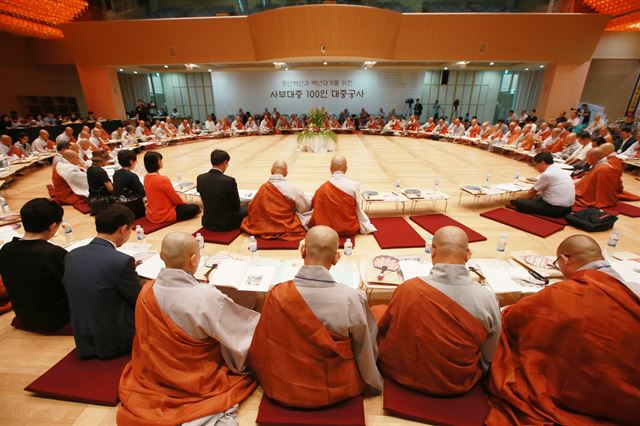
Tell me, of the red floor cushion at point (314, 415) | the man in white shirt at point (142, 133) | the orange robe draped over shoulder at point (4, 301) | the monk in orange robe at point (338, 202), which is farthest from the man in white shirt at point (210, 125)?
the red floor cushion at point (314, 415)

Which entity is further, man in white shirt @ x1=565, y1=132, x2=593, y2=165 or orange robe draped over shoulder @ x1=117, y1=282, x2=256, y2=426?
man in white shirt @ x1=565, y1=132, x2=593, y2=165

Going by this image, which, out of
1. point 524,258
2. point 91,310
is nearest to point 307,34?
point 524,258

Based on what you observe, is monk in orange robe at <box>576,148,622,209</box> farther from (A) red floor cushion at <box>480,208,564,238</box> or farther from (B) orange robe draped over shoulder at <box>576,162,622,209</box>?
(A) red floor cushion at <box>480,208,564,238</box>

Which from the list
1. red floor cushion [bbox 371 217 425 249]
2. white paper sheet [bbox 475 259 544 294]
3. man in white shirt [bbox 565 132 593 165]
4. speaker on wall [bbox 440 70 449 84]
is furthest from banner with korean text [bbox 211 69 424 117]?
white paper sheet [bbox 475 259 544 294]

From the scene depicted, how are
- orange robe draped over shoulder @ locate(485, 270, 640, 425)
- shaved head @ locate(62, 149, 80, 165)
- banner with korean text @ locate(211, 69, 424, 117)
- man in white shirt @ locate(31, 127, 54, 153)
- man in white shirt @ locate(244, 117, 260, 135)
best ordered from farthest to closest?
banner with korean text @ locate(211, 69, 424, 117), man in white shirt @ locate(244, 117, 260, 135), man in white shirt @ locate(31, 127, 54, 153), shaved head @ locate(62, 149, 80, 165), orange robe draped over shoulder @ locate(485, 270, 640, 425)

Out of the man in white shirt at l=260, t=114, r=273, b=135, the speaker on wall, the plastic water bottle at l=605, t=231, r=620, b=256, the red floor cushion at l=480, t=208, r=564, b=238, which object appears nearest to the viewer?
the plastic water bottle at l=605, t=231, r=620, b=256

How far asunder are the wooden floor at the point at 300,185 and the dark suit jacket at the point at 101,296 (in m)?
0.44

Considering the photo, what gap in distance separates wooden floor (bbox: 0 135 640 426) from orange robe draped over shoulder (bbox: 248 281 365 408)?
0.34m

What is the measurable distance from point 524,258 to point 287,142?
11821 millimetres

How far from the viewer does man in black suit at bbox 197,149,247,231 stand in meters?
4.58

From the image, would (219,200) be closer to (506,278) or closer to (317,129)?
(506,278)

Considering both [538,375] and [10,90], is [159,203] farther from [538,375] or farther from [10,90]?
[10,90]

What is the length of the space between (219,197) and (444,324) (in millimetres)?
3665

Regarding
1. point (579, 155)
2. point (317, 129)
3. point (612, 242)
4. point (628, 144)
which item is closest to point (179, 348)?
point (612, 242)
